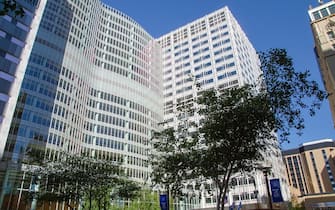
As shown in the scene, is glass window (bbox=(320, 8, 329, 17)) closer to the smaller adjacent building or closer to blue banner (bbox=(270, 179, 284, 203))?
blue banner (bbox=(270, 179, 284, 203))

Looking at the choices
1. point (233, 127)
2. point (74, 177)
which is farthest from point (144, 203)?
point (233, 127)

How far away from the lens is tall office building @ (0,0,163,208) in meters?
55.9

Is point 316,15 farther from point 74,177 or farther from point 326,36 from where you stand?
point 74,177

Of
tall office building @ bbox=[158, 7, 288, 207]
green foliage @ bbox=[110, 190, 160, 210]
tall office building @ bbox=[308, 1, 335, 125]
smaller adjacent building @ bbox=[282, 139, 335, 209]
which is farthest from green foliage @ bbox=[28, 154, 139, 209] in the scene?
smaller adjacent building @ bbox=[282, 139, 335, 209]

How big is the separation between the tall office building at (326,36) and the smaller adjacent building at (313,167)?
119484 millimetres

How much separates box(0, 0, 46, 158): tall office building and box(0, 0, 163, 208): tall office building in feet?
7.91

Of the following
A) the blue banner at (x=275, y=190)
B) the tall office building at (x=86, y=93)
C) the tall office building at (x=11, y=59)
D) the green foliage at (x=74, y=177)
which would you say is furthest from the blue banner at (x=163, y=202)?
the tall office building at (x=11, y=59)

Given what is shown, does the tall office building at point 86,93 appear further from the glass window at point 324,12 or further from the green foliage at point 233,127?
the glass window at point 324,12

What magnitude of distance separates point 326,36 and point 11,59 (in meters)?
59.5

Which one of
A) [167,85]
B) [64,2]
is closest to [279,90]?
[64,2]

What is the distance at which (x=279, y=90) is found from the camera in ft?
55.9

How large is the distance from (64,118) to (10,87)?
68.3 ft

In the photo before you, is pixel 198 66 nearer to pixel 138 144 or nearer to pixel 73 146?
pixel 138 144

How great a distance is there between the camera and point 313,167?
16638 cm
